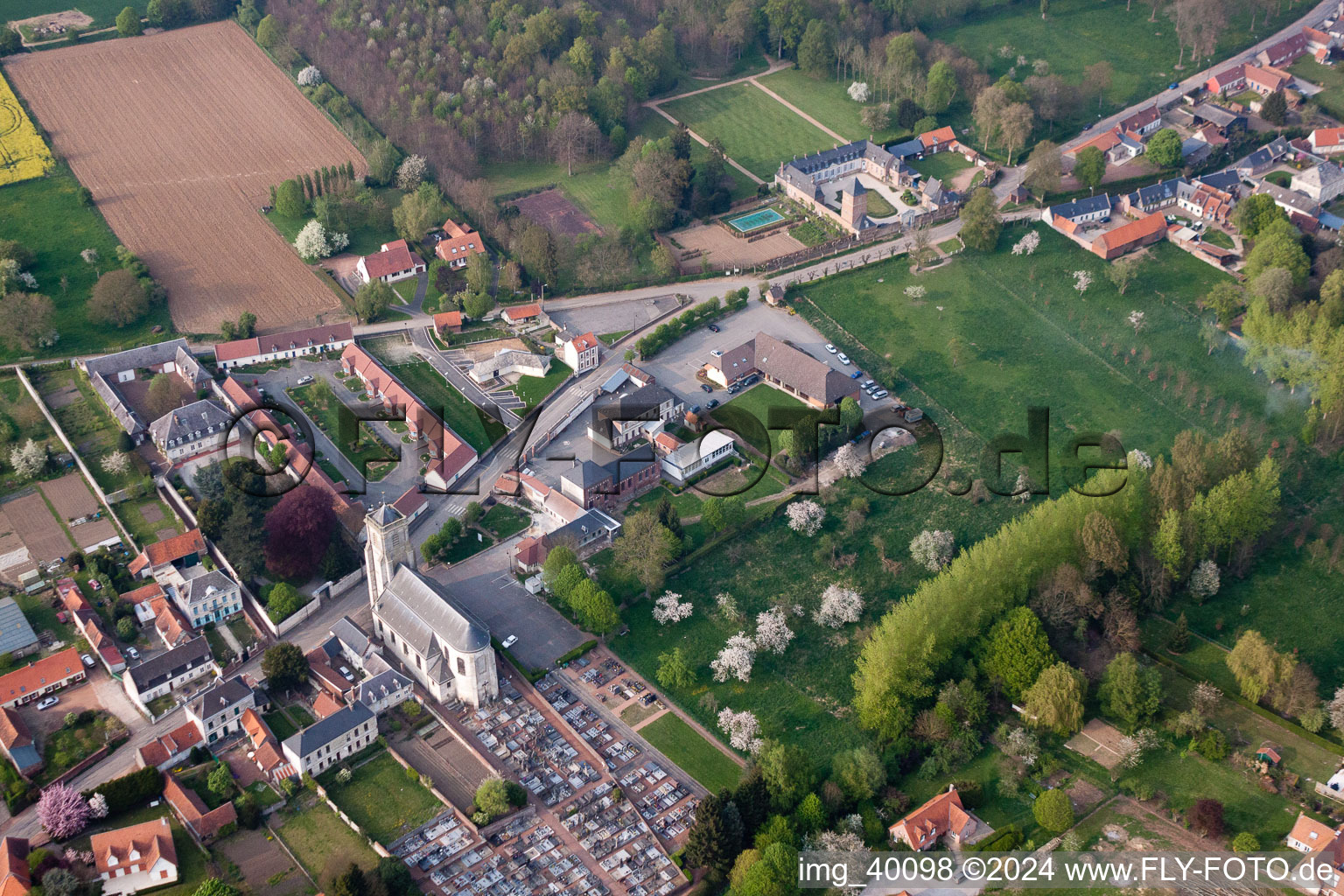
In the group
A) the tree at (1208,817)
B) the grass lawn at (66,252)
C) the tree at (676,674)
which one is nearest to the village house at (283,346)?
the grass lawn at (66,252)

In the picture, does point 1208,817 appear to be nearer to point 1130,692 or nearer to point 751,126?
point 1130,692

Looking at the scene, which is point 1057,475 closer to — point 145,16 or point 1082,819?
point 1082,819

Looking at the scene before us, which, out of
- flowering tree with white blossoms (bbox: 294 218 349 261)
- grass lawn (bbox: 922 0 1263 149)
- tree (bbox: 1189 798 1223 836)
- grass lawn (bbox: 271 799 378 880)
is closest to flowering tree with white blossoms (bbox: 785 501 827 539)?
tree (bbox: 1189 798 1223 836)

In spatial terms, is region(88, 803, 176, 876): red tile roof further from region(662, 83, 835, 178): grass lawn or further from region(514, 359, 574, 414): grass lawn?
region(662, 83, 835, 178): grass lawn

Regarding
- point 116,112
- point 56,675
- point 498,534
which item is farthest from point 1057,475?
point 116,112

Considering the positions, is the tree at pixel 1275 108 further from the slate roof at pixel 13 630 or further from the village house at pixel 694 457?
the slate roof at pixel 13 630

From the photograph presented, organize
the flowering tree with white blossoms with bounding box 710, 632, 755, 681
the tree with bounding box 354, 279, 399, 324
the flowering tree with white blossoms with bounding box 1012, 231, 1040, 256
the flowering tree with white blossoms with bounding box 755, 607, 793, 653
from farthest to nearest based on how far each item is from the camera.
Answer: the flowering tree with white blossoms with bounding box 1012, 231, 1040, 256
the tree with bounding box 354, 279, 399, 324
the flowering tree with white blossoms with bounding box 755, 607, 793, 653
the flowering tree with white blossoms with bounding box 710, 632, 755, 681

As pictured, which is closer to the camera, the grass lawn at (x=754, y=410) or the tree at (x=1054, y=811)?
the tree at (x=1054, y=811)
